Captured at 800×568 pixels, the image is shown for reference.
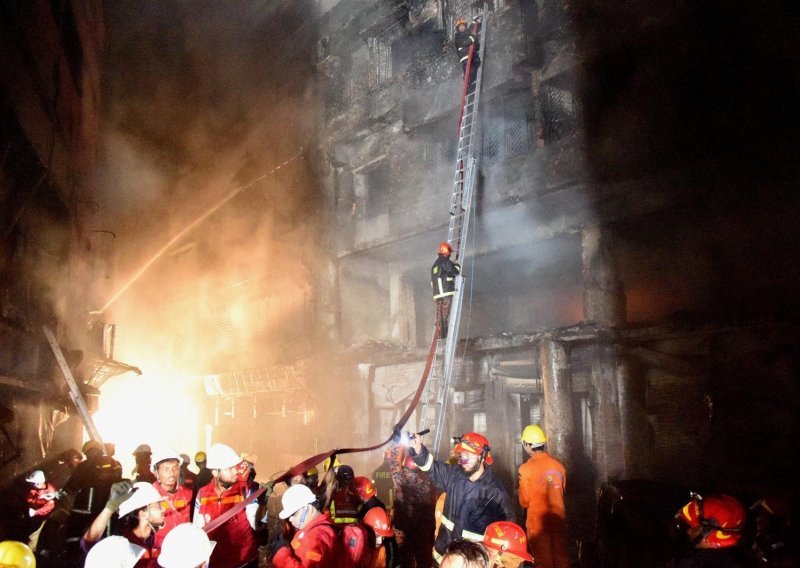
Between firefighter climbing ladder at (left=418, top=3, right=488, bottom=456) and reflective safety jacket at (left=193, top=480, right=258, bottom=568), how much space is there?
3237 mm

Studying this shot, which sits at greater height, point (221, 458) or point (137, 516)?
point (221, 458)

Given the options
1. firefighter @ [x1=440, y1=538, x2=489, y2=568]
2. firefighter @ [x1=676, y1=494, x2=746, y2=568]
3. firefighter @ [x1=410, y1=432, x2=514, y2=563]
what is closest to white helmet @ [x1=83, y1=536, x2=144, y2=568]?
firefighter @ [x1=440, y1=538, x2=489, y2=568]

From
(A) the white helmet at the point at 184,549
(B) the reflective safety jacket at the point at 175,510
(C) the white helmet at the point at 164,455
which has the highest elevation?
(C) the white helmet at the point at 164,455

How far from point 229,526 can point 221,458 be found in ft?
2.04

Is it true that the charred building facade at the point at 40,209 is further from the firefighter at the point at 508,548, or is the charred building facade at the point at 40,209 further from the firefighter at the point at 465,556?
the firefighter at the point at 465,556

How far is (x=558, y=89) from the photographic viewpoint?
11219 millimetres

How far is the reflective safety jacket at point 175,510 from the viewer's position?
4688 mm

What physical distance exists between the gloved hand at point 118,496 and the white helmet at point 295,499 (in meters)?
1.31

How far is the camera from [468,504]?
190 inches

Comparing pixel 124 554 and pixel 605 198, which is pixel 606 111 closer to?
pixel 605 198

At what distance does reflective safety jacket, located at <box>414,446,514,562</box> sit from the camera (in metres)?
4.78

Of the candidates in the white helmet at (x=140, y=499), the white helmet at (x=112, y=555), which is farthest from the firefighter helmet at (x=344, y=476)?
the white helmet at (x=112, y=555)

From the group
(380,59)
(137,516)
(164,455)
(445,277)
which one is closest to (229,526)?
(137,516)

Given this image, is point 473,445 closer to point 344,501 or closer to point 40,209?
point 344,501
